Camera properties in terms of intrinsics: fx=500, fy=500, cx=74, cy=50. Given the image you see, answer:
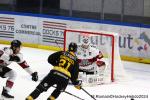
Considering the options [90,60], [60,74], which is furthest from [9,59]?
[90,60]

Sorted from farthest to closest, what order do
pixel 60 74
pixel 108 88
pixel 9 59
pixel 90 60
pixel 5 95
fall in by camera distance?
pixel 90 60 < pixel 108 88 < pixel 5 95 < pixel 9 59 < pixel 60 74

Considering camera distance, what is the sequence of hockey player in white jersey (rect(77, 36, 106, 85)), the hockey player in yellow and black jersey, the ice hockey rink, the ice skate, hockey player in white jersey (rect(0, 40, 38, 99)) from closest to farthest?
the hockey player in yellow and black jersey < hockey player in white jersey (rect(0, 40, 38, 99)) < the ice skate < the ice hockey rink < hockey player in white jersey (rect(77, 36, 106, 85))

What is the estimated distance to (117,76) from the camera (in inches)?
476

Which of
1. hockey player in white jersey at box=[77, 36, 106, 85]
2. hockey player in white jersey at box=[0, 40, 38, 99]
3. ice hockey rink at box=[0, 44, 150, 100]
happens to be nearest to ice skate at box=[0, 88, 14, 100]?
hockey player in white jersey at box=[0, 40, 38, 99]

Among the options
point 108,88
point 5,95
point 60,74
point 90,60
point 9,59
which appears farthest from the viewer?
point 90,60

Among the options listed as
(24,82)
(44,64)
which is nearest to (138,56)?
(44,64)

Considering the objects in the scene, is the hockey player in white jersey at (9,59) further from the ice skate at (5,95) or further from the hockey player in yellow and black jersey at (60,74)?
the hockey player in yellow and black jersey at (60,74)

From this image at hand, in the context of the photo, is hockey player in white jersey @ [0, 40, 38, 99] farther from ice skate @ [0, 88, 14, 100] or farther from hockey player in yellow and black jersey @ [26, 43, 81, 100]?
hockey player in yellow and black jersey @ [26, 43, 81, 100]

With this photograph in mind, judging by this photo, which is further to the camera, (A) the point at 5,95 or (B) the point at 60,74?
(A) the point at 5,95

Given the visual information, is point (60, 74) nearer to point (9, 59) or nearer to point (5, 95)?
point (9, 59)

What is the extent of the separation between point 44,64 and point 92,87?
2878 mm

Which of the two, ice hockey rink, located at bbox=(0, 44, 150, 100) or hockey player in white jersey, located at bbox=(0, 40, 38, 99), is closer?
hockey player in white jersey, located at bbox=(0, 40, 38, 99)

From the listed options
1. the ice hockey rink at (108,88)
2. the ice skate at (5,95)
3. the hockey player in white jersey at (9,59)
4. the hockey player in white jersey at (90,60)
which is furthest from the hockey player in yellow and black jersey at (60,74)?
the hockey player in white jersey at (90,60)

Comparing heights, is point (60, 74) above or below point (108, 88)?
above
